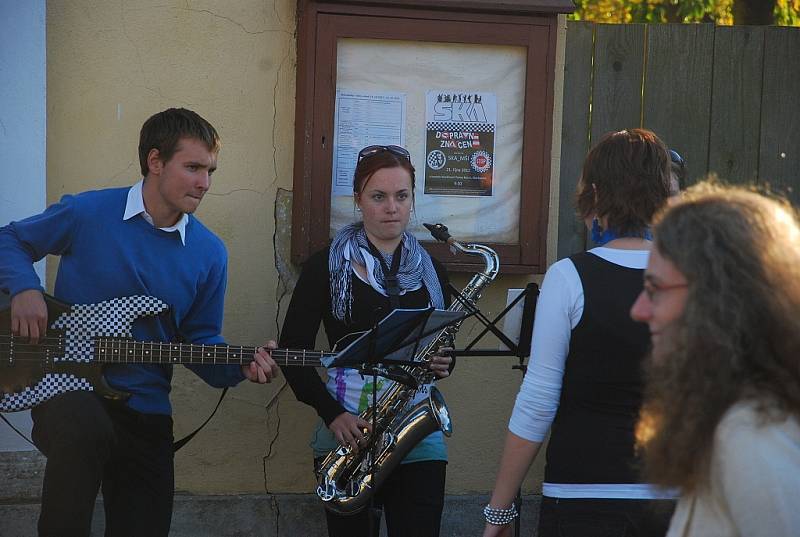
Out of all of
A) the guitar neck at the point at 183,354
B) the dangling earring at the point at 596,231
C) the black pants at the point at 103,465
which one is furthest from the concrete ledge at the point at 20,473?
the dangling earring at the point at 596,231

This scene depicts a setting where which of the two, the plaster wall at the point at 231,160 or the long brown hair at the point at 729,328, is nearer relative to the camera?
the long brown hair at the point at 729,328

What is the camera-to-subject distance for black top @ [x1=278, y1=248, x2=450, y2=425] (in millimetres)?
4051

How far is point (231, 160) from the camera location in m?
→ 4.68

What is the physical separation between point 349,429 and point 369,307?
1.56ft

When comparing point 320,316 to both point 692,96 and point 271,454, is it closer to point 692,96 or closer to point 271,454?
point 271,454

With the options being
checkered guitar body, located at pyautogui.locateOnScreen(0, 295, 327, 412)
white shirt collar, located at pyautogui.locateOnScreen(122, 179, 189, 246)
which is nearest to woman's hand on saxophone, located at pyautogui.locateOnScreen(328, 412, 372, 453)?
checkered guitar body, located at pyautogui.locateOnScreen(0, 295, 327, 412)

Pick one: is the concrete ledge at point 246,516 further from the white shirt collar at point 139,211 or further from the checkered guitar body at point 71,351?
the white shirt collar at point 139,211

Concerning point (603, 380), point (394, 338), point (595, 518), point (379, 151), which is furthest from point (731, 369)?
point (379, 151)

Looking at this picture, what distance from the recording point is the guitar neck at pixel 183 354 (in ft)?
12.2

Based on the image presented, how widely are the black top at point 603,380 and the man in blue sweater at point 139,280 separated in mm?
1387

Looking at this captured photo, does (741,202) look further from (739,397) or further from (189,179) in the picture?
(189,179)

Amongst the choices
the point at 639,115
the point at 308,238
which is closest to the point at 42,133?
the point at 308,238

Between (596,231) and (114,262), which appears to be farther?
(114,262)

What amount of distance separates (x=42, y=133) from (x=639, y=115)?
2.74 meters
